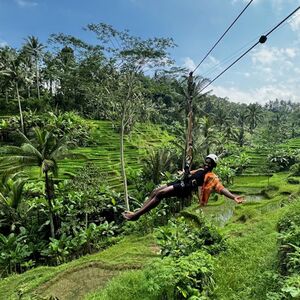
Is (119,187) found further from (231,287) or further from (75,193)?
(231,287)

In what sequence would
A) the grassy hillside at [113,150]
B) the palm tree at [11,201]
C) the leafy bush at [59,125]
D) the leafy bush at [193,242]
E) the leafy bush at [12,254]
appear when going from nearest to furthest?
1. the leafy bush at [193,242]
2. the leafy bush at [12,254]
3. the palm tree at [11,201]
4. the grassy hillside at [113,150]
5. the leafy bush at [59,125]

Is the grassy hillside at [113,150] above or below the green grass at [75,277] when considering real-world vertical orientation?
above

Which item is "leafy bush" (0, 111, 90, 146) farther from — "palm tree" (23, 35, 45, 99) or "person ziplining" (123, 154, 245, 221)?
"person ziplining" (123, 154, 245, 221)

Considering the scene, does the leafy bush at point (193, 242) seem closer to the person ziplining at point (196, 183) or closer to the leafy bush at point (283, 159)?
the person ziplining at point (196, 183)

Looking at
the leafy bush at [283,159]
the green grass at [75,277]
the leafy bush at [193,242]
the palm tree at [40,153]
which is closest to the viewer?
the leafy bush at [193,242]

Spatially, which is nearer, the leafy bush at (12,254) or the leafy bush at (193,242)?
the leafy bush at (193,242)

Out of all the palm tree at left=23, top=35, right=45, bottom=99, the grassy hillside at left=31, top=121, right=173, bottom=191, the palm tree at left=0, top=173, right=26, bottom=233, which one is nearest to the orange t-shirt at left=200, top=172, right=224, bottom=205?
the palm tree at left=0, top=173, right=26, bottom=233

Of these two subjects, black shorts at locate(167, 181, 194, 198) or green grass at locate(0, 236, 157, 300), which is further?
green grass at locate(0, 236, 157, 300)

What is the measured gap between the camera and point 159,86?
22219 mm

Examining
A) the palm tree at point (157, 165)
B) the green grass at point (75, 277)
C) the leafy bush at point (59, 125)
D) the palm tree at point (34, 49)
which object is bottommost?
the green grass at point (75, 277)

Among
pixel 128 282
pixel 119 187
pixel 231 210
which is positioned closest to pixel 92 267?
pixel 128 282

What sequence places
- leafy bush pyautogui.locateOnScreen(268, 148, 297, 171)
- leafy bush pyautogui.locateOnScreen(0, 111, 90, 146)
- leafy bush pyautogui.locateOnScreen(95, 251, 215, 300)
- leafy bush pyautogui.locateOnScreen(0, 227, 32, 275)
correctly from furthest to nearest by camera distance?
1. leafy bush pyautogui.locateOnScreen(268, 148, 297, 171)
2. leafy bush pyautogui.locateOnScreen(0, 111, 90, 146)
3. leafy bush pyautogui.locateOnScreen(0, 227, 32, 275)
4. leafy bush pyautogui.locateOnScreen(95, 251, 215, 300)

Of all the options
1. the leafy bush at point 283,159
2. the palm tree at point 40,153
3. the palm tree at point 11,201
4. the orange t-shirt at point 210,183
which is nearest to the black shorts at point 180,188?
the orange t-shirt at point 210,183

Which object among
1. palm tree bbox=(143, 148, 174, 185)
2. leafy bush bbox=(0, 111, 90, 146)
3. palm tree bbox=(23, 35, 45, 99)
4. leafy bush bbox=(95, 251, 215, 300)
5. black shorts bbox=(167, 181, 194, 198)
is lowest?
leafy bush bbox=(95, 251, 215, 300)
